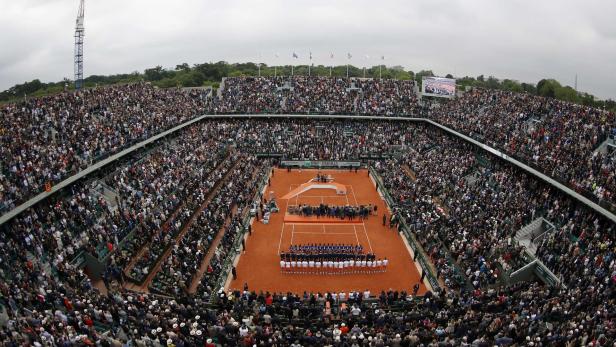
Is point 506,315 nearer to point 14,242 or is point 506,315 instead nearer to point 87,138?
point 14,242

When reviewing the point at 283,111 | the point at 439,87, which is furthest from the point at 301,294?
the point at 439,87

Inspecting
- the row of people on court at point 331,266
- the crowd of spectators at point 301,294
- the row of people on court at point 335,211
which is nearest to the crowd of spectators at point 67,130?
the crowd of spectators at point 301,294

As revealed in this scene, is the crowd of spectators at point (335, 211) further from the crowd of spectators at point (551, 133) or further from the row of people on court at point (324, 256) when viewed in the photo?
the crowd of spectators at point (551, 133)

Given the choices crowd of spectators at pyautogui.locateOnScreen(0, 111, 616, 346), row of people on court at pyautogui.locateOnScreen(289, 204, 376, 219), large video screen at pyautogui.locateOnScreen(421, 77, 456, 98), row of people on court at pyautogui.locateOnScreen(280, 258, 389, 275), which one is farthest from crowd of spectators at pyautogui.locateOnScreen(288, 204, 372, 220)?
large video screen at pyautogui.locateOnScreen(421, 77, 456, 98)

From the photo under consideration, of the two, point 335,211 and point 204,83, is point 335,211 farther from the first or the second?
point 204,83

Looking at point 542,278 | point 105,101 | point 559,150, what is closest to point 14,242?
point 105,101

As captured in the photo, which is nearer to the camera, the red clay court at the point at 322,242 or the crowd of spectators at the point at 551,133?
the red clay court at the point at 322,242
